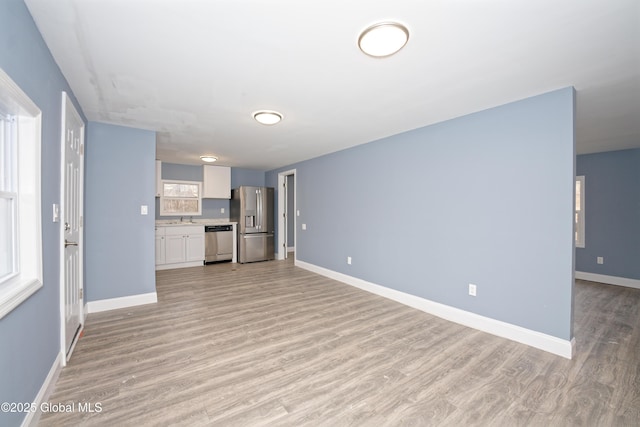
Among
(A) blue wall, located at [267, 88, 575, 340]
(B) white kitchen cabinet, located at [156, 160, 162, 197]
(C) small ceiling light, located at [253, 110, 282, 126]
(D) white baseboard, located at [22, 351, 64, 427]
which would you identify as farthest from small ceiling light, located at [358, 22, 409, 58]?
(B) white kitchen cabinet, located at [156, 160, 162, 197]

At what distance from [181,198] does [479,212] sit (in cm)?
595

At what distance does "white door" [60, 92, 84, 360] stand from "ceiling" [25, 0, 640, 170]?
1.13ft

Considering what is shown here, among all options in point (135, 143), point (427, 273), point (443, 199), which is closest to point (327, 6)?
point (443, 199)

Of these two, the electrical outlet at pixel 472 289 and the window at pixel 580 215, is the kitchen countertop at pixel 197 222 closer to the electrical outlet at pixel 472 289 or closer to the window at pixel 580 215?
the electrical outlet at pixel 472 289

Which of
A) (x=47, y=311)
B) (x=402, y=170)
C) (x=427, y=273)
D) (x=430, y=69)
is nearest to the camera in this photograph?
(x=47, y=311)

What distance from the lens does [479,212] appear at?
2912 millimetres

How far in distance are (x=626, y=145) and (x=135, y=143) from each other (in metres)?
7.18

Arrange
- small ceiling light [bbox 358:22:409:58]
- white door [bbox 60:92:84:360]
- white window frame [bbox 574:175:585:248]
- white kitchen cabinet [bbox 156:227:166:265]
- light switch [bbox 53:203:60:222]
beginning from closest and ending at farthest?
small ceiling light [bbox 358:22:409:58] < light switch [bbox 53:203:60:222] < white door [bbox 60:92:84:360] < white window frame [bbox 574:175:585:248] < white kitchen cabinet [bbox 156:227:166:265]

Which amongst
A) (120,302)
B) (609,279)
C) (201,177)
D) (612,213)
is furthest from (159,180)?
(609,279)

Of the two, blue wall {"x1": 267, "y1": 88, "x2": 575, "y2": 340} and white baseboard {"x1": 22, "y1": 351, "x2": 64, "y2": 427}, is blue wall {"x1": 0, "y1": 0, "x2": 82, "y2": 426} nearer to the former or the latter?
white baseboard {"x1": 22, "y1": 351, "x2": 64, "y2": 427}

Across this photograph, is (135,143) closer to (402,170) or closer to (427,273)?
(402,170)

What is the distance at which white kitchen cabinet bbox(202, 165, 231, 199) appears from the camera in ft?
20.7

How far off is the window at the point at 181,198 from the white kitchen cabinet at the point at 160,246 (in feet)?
2.31

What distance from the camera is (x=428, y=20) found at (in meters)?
1.55
